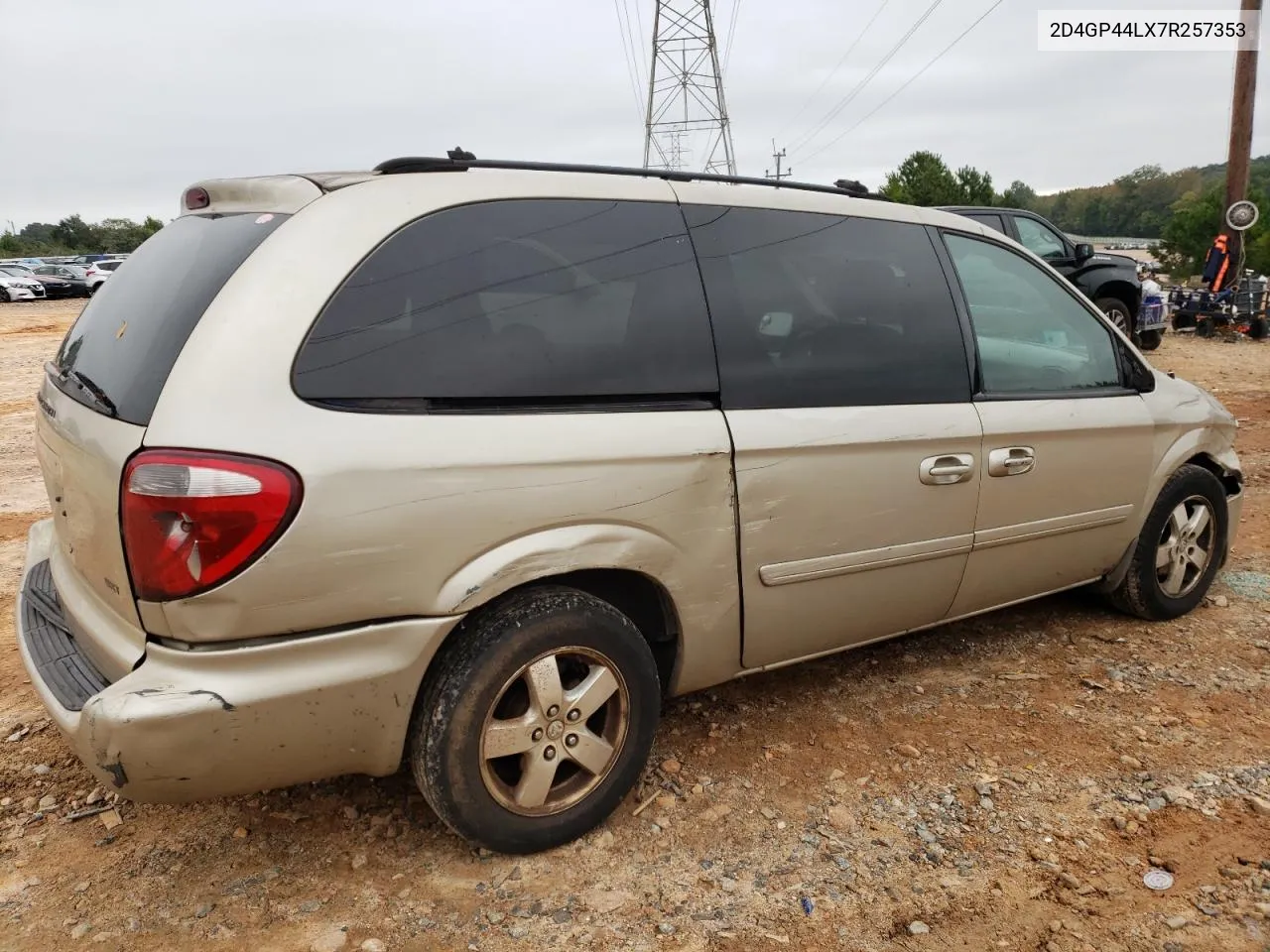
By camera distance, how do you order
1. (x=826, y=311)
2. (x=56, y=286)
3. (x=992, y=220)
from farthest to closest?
1. (x=56, y=286)
2. (x=992, y=220)
3. (x=826, y=311)

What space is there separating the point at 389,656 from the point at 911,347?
1.90 metres

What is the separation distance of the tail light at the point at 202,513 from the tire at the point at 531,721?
0.54 metres

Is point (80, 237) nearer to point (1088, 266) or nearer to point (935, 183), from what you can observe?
point (935, 183)

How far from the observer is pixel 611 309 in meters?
2.43

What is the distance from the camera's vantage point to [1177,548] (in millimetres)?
3836

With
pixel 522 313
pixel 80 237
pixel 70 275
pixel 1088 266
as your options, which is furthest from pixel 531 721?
pixel 80 237

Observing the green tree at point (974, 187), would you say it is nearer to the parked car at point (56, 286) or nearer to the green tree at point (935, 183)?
the green tree at point (935, 183)

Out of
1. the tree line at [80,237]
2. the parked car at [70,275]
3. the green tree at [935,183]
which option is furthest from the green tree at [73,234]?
the green tree at [935,183]

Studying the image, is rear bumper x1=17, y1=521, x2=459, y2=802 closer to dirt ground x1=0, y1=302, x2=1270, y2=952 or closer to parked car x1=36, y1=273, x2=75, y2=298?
dirt ground x1=0, y1=302, x2=1270, y2=952

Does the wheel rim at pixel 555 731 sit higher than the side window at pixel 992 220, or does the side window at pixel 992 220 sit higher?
the side window at pixel 992 220

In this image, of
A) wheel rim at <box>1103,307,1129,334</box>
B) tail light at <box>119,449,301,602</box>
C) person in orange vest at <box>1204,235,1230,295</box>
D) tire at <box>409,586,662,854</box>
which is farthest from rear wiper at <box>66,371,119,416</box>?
person in orange vest at <box>1204,235,1230,295</box>

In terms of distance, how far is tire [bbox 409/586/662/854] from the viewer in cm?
218

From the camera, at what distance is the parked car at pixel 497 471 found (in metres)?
1.93

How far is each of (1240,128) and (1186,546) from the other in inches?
580
